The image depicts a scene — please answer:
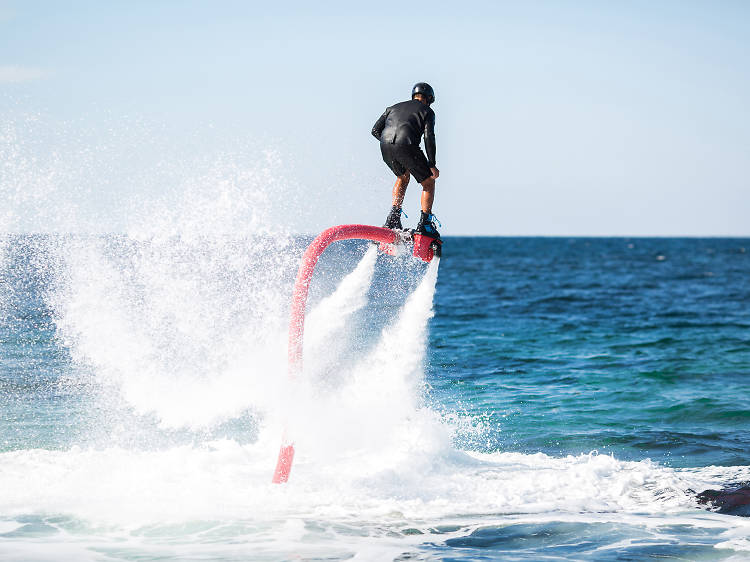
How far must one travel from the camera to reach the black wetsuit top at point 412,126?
8.99 metres

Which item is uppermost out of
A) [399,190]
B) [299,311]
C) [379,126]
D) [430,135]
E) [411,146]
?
[379,126]

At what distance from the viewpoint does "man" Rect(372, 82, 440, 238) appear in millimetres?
9016

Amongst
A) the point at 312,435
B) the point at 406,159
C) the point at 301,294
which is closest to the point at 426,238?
the point at 406,159

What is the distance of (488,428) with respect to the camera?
11766 millimetres

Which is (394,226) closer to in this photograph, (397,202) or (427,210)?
(397,202)

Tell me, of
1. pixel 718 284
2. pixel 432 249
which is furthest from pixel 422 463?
pixel 718 284

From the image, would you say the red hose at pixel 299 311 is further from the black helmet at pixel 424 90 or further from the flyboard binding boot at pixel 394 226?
the black helmet at pixel 424 90

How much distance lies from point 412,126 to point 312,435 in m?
4.03

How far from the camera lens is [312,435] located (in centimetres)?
952

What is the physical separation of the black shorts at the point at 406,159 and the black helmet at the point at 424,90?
0.68 meters

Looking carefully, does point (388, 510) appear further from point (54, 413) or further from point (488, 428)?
point (54, 413)

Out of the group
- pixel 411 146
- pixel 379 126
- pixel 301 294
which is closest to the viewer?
pixel 301 294

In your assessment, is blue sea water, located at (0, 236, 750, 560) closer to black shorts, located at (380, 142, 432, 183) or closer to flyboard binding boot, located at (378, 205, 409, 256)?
flyboard binding boot, located at (378, 205, 409, 256)

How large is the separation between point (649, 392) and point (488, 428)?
14.8 feet
